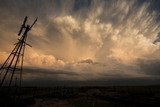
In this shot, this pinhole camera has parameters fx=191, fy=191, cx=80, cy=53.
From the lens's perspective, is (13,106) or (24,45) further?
(24,45)

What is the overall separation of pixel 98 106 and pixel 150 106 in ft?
34.4

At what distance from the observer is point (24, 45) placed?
103ft

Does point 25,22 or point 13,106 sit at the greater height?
point 25,22

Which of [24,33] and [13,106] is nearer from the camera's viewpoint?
[13,106]

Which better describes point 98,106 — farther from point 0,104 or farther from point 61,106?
point 0,104

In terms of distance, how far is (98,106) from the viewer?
40094 millimetres

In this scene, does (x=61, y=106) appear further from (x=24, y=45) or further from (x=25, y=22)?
(x=25, y=22)

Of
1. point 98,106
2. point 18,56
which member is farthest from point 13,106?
point 98,106

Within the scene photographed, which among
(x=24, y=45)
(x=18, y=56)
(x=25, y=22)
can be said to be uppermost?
(x=25, y=22)

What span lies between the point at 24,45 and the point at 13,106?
978cm

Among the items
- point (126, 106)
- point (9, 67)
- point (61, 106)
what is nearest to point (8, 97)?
point (9, 67)

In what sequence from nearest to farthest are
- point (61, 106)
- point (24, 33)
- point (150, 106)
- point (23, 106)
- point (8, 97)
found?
point (8, 97) → point (24, 33) → point (23, 106) → point (150, 106) → point (61, 106)

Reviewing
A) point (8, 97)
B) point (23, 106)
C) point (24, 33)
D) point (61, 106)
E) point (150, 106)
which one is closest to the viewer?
point (8, 97)

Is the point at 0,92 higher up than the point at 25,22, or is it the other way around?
the point at 25,22
